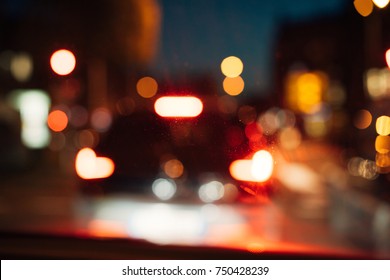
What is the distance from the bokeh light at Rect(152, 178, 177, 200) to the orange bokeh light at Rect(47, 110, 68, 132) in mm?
23816

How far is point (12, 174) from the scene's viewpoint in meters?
30.1

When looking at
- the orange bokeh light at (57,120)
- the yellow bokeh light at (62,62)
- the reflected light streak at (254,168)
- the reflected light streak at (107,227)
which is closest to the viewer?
the reflected light streak at (254,168)

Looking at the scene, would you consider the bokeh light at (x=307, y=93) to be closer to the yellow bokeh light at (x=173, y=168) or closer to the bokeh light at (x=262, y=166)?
the yellow bokeh light at (x=173, y=168)

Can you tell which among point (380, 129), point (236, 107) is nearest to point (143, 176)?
point (236, 107)

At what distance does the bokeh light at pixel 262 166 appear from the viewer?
5.85 meters

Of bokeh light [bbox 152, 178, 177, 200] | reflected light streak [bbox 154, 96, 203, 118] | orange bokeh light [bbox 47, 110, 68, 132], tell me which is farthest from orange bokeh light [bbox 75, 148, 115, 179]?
orange bokeh light [bbox 47, 110, 68, 132]

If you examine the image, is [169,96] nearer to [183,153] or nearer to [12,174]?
[183,153]

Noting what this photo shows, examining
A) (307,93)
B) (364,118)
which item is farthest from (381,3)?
(307,93)

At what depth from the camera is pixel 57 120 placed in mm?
32250

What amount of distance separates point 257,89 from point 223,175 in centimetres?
100

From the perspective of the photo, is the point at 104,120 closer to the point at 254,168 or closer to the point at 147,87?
the point at 147,87

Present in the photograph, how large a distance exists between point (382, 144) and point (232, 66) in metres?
5.48

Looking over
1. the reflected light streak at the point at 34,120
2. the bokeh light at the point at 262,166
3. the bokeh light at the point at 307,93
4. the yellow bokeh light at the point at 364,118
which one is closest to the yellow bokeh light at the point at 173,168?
the bokeh light at the point at 262,166

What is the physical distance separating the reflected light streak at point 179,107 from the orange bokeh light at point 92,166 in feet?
6.14
